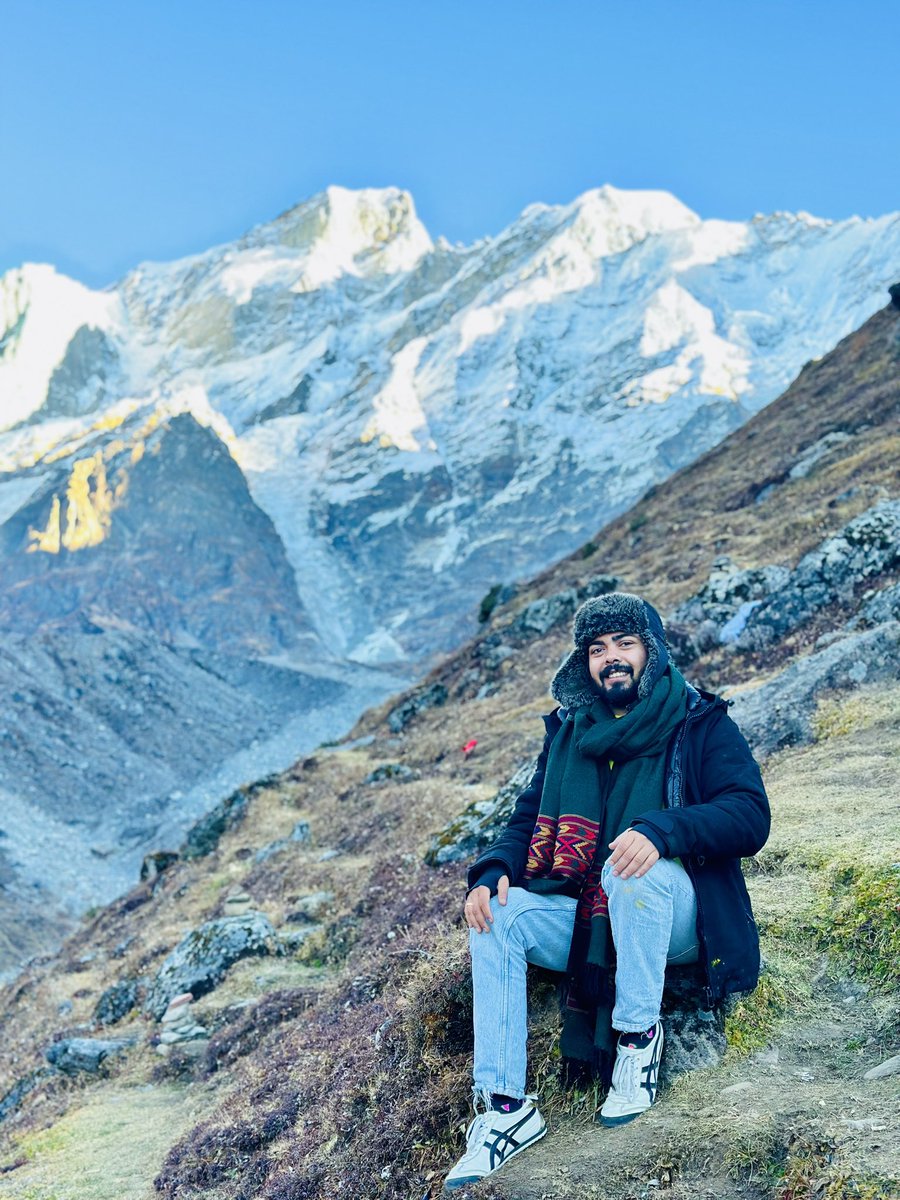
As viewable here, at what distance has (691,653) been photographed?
53.4ft

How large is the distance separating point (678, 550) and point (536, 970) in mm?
23536

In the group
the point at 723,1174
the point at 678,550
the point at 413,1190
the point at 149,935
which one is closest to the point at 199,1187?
the point at 413,1190

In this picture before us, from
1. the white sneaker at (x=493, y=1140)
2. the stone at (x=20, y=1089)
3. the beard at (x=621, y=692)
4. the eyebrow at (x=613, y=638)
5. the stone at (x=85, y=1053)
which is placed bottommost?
the stone at (x=20, y=1089)

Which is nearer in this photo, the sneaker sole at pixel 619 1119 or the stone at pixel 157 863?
the sneaker sole at pixel 619 1119

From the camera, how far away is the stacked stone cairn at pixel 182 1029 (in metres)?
9.53

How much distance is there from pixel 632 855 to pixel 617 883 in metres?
0.16

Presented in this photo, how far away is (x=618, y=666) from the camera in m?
4.84

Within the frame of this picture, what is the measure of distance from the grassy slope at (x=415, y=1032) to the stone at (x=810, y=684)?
43 cm

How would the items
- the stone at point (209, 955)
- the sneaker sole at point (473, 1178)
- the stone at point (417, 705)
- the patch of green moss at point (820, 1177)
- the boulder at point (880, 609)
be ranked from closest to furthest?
the patch of green moss at point (820, 1177) → the sneaker sole at point (473, 1178) → the boulder at point (880, 609) → the stone at point (209, 955) → the stone at point (417, 705)

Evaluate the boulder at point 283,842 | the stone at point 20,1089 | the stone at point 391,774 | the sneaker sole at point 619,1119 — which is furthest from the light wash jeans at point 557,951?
the stone at point 391,774

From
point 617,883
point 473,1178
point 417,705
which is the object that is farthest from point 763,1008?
point 417,705

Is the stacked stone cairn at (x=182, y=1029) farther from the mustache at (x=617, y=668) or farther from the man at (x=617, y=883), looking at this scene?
the mustache at (x=617, y=668)

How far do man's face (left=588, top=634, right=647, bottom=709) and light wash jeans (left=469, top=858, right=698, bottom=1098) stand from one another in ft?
2.99

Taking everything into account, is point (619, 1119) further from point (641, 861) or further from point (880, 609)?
point (880, 609)
